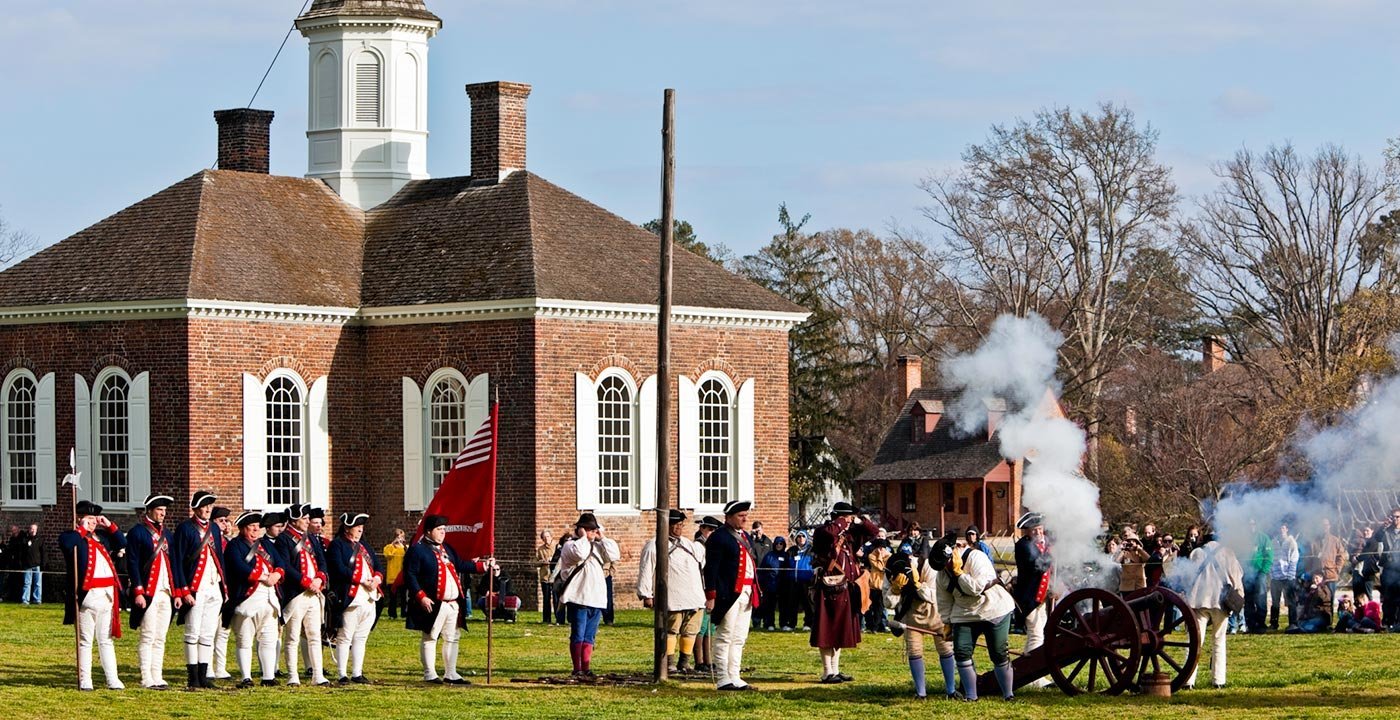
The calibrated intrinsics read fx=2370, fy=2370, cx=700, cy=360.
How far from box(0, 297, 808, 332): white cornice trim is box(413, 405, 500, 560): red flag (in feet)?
41.9

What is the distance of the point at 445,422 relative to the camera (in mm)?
36781

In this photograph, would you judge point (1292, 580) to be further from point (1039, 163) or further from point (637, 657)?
point (1039, 163)

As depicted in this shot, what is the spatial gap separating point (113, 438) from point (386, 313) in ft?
15.1

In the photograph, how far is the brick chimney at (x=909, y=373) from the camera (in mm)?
65312

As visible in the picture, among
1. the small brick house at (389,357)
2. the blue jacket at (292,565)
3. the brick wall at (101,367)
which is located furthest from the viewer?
the small brick house at (389,357)

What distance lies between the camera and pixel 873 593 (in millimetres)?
30453

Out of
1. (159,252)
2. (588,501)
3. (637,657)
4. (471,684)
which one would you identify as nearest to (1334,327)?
(588,501)

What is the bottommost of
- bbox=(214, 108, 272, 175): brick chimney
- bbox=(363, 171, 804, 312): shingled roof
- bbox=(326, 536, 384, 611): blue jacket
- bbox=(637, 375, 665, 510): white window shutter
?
bbox=(326, 536, 384, 611): blue jacket

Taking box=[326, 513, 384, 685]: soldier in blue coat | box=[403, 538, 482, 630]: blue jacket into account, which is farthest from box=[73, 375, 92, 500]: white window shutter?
box=[403, 538, 482, 630]: blue jacket

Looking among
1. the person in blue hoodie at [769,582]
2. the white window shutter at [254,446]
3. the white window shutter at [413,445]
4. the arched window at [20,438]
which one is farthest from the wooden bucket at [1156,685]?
the arched window at [20,438]

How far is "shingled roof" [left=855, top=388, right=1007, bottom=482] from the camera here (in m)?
63.7

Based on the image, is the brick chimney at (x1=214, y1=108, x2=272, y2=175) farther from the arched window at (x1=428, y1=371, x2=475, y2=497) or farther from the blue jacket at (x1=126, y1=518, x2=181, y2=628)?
the blue jacket at (x1=126, y1=518, x2=181, y2=628)

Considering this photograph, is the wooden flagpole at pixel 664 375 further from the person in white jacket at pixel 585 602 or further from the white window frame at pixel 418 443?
the white window frame at pixel 418 443

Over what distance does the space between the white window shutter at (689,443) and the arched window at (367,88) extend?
810 cm
